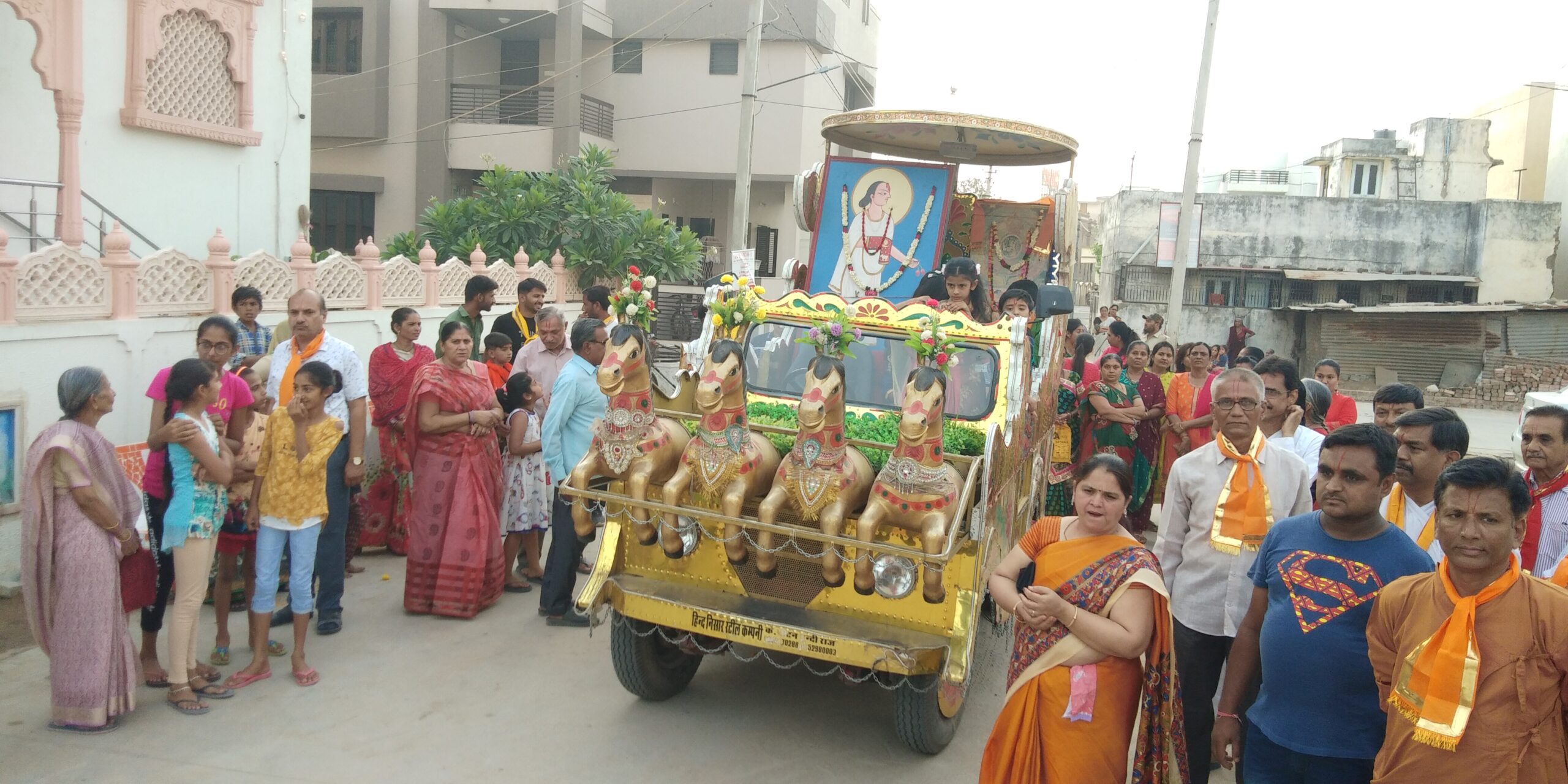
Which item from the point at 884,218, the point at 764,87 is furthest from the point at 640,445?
the point at 764,87

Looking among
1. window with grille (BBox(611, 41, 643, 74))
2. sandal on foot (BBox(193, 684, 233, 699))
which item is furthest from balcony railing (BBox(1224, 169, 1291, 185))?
sandal on foot (BBox(193, 684, 233, 699))

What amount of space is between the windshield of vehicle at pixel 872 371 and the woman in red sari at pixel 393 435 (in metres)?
2.48

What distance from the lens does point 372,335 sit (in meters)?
11.0

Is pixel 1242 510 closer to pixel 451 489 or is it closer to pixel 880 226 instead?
pixel 451 489

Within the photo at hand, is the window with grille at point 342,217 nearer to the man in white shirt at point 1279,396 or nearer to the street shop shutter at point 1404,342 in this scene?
the street shop shutter at point 1404,342

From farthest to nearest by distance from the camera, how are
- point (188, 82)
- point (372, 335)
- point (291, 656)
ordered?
1. point (188, 82)
2. point (372, 335)
3. point (291, 656)

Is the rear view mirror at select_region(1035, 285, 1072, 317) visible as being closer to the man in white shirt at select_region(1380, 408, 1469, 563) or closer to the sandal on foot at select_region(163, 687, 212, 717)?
the man in white shirt at select_region(1380, 408, 1469, 563)

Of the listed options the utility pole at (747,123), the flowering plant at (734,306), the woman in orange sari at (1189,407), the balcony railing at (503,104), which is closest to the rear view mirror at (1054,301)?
the flowering plant at (734,306)

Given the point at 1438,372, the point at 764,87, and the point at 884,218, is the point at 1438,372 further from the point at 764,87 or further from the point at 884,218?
the point at 884,218

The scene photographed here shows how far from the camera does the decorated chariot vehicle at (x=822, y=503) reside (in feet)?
15.3

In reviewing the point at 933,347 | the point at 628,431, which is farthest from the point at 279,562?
the point at 933,347

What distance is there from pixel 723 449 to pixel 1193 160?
14.3 metres

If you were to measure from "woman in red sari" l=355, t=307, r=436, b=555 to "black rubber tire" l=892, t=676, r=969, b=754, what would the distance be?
384 cm

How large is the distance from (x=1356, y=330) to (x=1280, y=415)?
982 inches
